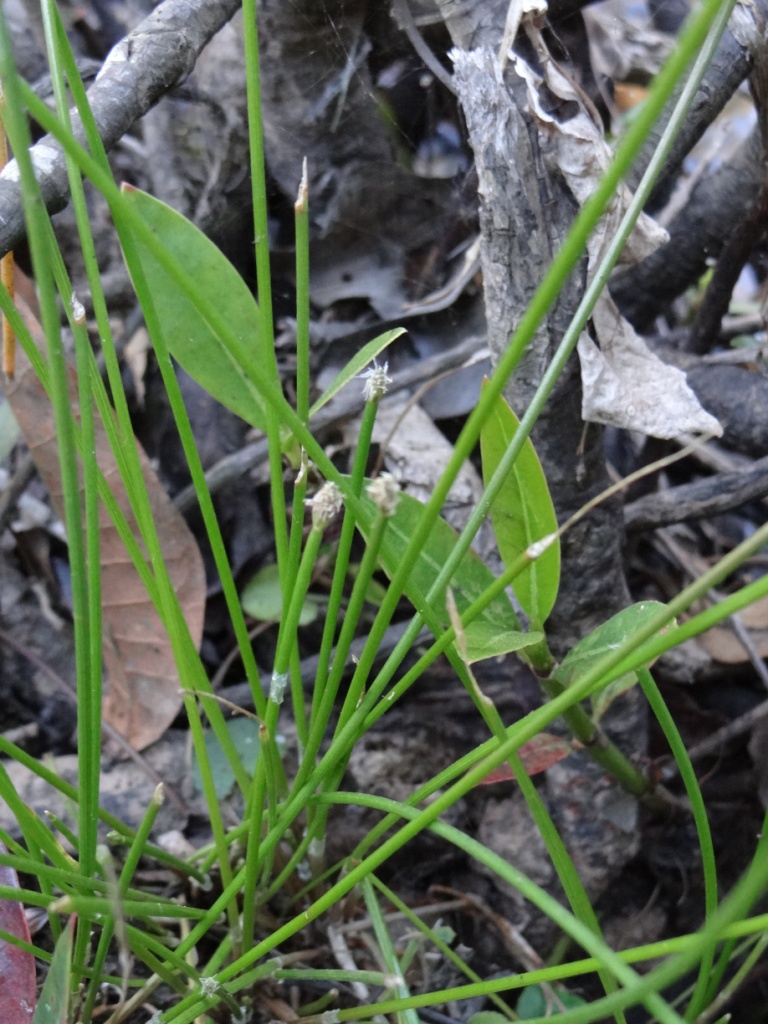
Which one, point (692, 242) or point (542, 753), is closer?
point (542, 753)

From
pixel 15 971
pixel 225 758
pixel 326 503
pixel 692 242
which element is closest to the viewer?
pixel 326 503

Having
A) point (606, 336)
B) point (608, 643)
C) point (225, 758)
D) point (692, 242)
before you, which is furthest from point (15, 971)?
point (692, 242)

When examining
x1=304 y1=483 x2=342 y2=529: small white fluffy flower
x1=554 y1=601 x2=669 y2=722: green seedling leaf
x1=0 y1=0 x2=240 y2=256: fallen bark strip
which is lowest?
x1=554 y1=601 x2=669 y2=722: green seedling leaf

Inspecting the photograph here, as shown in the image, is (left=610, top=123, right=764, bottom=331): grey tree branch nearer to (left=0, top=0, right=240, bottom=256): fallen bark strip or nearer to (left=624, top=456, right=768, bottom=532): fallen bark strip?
(left=624, top=456, right=768, bottom=532): fallen bark strip

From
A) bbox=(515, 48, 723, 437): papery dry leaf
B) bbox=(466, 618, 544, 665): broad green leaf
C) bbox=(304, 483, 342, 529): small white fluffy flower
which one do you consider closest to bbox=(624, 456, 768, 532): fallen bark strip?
bbox=(515, 48, 723, 437): papery dry leaf

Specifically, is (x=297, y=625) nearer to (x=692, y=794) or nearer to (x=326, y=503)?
(x=326, y=503)

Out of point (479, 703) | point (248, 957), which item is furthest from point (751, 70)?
point (248, 957)

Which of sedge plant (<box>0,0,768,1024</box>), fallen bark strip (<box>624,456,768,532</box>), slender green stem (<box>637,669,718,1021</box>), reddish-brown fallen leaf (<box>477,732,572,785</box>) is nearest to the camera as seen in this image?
sedge plant (<box>0,0,768,1024</box>)
